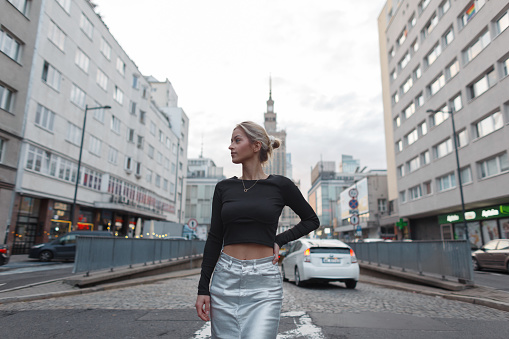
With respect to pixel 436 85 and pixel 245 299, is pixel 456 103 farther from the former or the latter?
pixel 245 299

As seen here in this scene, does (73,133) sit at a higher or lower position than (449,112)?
Result: lower

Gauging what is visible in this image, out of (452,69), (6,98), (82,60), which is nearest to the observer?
(6,98)

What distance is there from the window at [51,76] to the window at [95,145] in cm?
631

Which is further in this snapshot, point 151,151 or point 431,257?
point 151,151

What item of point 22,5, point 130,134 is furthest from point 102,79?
point 22,5

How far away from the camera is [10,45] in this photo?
882 inches

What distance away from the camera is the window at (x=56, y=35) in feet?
85.8

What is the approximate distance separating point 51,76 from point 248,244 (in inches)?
1138

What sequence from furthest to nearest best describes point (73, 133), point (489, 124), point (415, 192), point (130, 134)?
point (130, 134)
point (415, 192)
point (73, 133)
point (489, 124)

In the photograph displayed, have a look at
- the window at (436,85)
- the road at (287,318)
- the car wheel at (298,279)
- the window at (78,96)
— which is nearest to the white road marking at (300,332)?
the road at (287,318)

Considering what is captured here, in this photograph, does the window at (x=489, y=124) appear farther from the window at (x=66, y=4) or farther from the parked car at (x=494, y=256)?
the window at (x=66, y=4)

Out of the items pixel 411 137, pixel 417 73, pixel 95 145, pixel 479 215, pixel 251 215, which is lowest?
pixel 251 215

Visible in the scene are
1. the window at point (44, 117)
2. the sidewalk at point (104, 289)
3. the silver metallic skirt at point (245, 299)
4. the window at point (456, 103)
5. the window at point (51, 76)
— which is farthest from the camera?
the window at point (456, 103)

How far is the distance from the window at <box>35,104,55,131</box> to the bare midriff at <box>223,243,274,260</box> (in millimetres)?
26836
